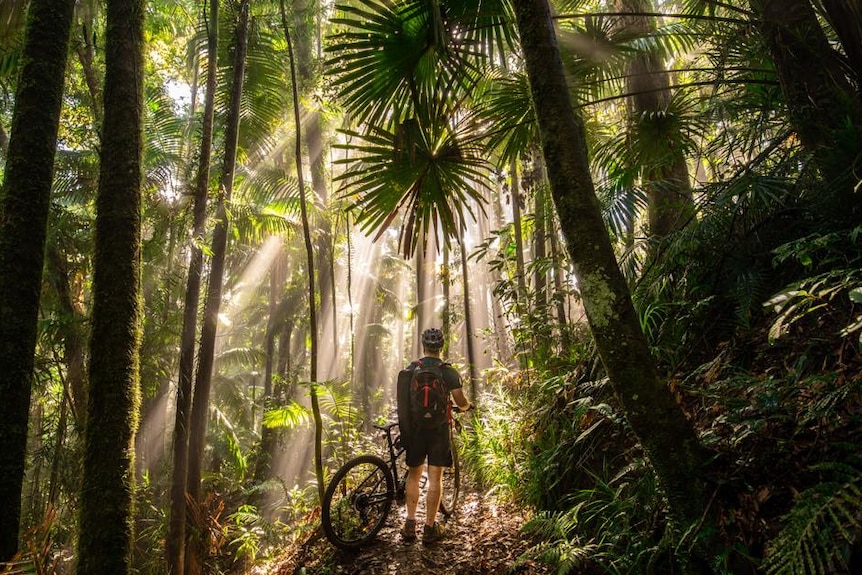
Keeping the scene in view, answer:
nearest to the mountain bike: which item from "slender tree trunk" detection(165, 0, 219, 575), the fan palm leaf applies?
"slender tree trunk" detection(165, 0, 219, 575)

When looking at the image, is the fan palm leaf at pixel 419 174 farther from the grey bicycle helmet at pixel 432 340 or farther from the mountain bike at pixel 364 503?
the mountain bike at pixel 364 503

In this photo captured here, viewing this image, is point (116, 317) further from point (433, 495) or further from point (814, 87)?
point (814, 87)

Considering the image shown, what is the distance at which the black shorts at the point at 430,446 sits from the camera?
4688mm

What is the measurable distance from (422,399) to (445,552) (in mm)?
1487

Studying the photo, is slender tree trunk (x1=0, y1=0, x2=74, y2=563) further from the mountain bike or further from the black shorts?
the black shorts

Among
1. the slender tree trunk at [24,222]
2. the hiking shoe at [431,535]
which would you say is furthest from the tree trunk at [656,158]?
the slender tree trunk at [24,222]

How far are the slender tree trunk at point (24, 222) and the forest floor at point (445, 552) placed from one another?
2730 mm

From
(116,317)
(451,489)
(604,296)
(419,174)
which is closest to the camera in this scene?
(604,296)

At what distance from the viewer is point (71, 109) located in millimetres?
7711

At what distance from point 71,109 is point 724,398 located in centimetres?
997

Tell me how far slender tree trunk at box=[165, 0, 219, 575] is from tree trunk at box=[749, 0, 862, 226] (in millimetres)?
5710

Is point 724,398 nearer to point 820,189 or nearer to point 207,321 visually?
point 820,189

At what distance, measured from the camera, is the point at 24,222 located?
10.3 feet

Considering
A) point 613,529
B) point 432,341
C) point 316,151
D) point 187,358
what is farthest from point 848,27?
point 316,151
